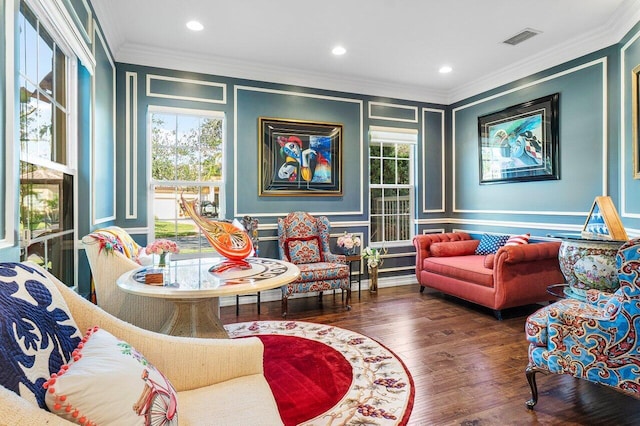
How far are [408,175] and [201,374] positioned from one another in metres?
4.58

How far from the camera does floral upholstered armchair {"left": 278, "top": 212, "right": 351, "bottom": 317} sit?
151 inches

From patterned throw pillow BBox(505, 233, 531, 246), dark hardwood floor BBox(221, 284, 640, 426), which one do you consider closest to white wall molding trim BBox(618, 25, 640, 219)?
patterned throw pillow BBox(505, 233, 531, 246)

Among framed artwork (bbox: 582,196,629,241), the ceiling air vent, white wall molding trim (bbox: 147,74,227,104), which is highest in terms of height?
the ceiling air vent

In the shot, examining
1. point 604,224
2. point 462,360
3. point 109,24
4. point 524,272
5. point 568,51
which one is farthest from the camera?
point 568,51

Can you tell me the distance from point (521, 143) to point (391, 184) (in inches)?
67.4

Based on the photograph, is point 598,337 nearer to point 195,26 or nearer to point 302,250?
point 302,250

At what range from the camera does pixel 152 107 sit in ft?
13.0

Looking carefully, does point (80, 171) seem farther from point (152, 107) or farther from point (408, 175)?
point (408, 175)

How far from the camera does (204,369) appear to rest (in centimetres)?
135

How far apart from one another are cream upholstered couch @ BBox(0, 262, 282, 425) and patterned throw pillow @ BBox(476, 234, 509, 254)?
390 centimetres

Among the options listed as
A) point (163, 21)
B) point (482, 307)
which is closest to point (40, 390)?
point (163, 21)

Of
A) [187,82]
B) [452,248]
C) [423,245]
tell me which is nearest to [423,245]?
[423,245]

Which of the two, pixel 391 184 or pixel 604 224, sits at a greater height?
pixel 391 184

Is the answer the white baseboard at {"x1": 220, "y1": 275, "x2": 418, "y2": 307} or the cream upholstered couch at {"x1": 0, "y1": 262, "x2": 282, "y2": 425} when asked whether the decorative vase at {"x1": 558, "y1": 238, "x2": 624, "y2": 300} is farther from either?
the white baseboard at {"x1": 220, "y1": 275, "x2": 418, "y2": 307}
